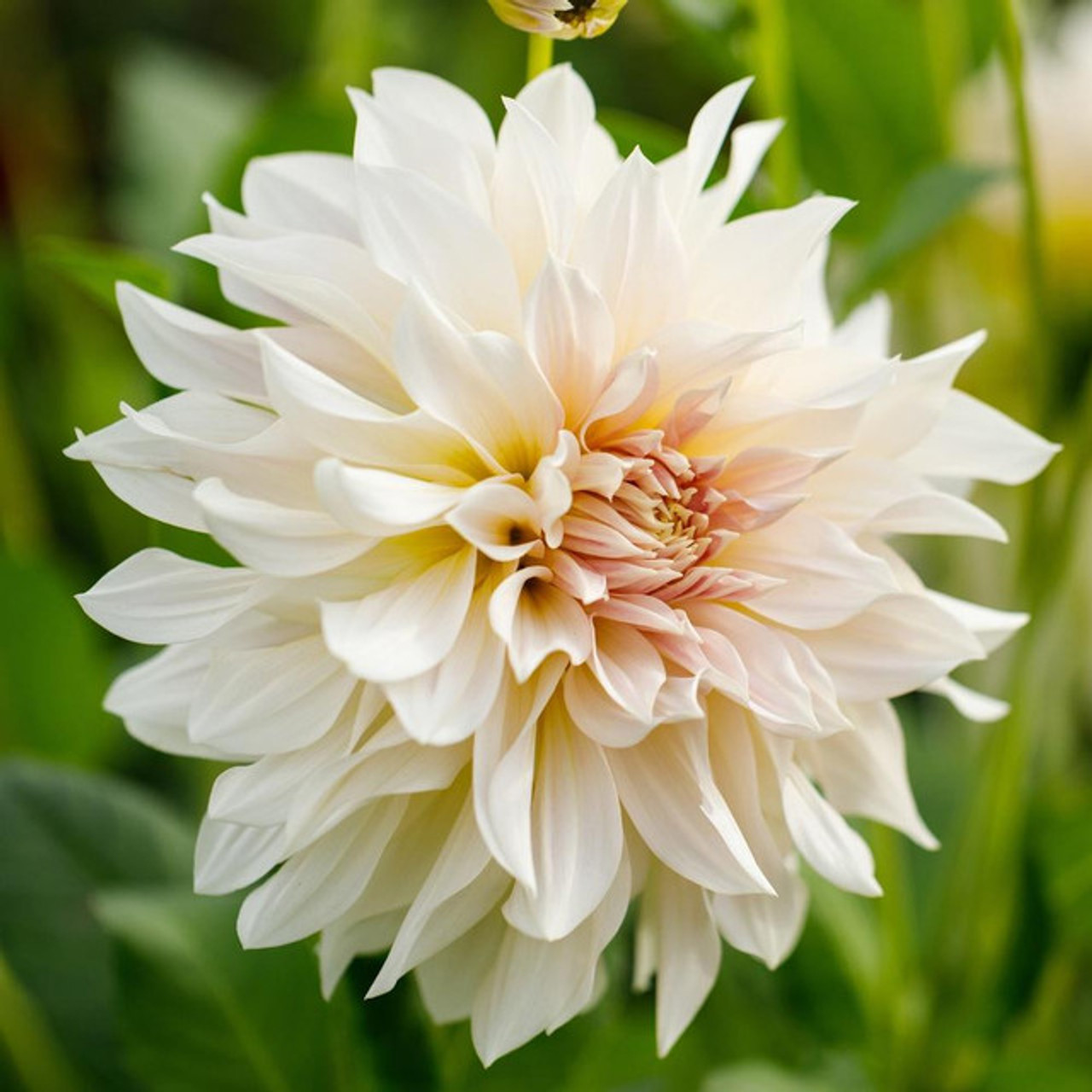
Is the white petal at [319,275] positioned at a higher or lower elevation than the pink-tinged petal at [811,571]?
higher

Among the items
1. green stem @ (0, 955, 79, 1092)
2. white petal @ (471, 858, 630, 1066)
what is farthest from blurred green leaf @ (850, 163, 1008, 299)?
Result: green stem @ (0, 955, 79, 1092)

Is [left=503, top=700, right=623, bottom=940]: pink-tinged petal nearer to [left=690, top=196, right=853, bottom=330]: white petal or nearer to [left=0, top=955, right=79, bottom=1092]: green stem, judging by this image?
[left=690, top=196, right=853, bottom=330]: white petal

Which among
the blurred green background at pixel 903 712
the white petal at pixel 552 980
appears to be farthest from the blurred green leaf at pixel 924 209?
the white petal at pixel 552 980

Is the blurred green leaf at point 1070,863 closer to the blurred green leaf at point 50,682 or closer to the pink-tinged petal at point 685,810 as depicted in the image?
the pink-tinged petal at point 685,810

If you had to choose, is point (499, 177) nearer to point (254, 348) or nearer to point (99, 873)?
point (254, 348)

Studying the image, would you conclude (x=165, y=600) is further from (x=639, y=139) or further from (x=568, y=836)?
(x=639, y=139)

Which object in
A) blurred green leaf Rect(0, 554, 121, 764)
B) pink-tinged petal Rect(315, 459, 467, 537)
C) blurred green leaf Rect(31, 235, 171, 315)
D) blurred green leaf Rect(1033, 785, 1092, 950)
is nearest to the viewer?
pink-tinged petal Rect(315, 459, 467, 537)

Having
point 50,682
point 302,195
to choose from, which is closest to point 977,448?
point 302,195

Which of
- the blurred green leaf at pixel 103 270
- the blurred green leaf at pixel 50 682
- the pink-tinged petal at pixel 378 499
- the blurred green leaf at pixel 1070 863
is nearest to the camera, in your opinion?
the pink-tinged petal at pixel 378 499
